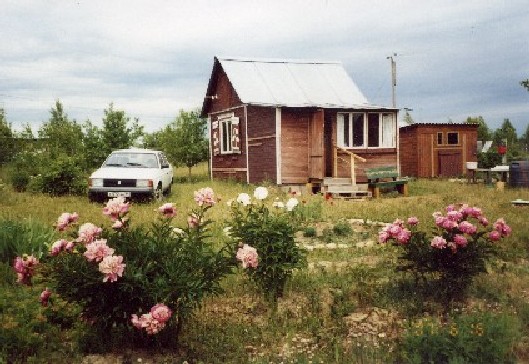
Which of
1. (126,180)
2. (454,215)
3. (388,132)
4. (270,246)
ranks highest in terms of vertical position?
(388,132)

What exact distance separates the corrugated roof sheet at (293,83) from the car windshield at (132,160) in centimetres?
450

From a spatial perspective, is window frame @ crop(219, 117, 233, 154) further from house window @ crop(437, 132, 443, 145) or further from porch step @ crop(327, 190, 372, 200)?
house window @ crop(437, 132, 443, 145)

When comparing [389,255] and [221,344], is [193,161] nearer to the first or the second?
[389,255]

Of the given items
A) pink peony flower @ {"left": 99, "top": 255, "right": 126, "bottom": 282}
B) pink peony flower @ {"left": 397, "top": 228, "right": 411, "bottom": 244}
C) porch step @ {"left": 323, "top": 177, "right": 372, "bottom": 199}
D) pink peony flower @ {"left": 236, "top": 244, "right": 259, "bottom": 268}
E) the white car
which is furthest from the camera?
porch step @ {"left": 323, "top": 177, "right": 372, "bottom": 199}

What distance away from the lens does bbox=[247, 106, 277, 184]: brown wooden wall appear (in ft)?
61.3

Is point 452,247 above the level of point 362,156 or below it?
below

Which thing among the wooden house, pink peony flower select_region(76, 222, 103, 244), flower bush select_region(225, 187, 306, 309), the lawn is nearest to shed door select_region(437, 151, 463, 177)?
the wooden house

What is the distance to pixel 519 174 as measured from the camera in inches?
730

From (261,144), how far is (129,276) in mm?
15696

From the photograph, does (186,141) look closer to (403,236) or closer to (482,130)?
(403,236)

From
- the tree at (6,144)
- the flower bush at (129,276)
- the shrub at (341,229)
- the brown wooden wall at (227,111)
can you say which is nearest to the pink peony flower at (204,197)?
the flower bush at (129,276)

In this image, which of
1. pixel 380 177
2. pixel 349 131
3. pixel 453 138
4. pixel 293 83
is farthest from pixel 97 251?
pixel 453 138

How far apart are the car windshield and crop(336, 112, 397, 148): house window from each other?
7074mm

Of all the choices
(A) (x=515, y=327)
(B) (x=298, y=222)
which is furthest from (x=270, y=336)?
(B) (x=298, y=222)
